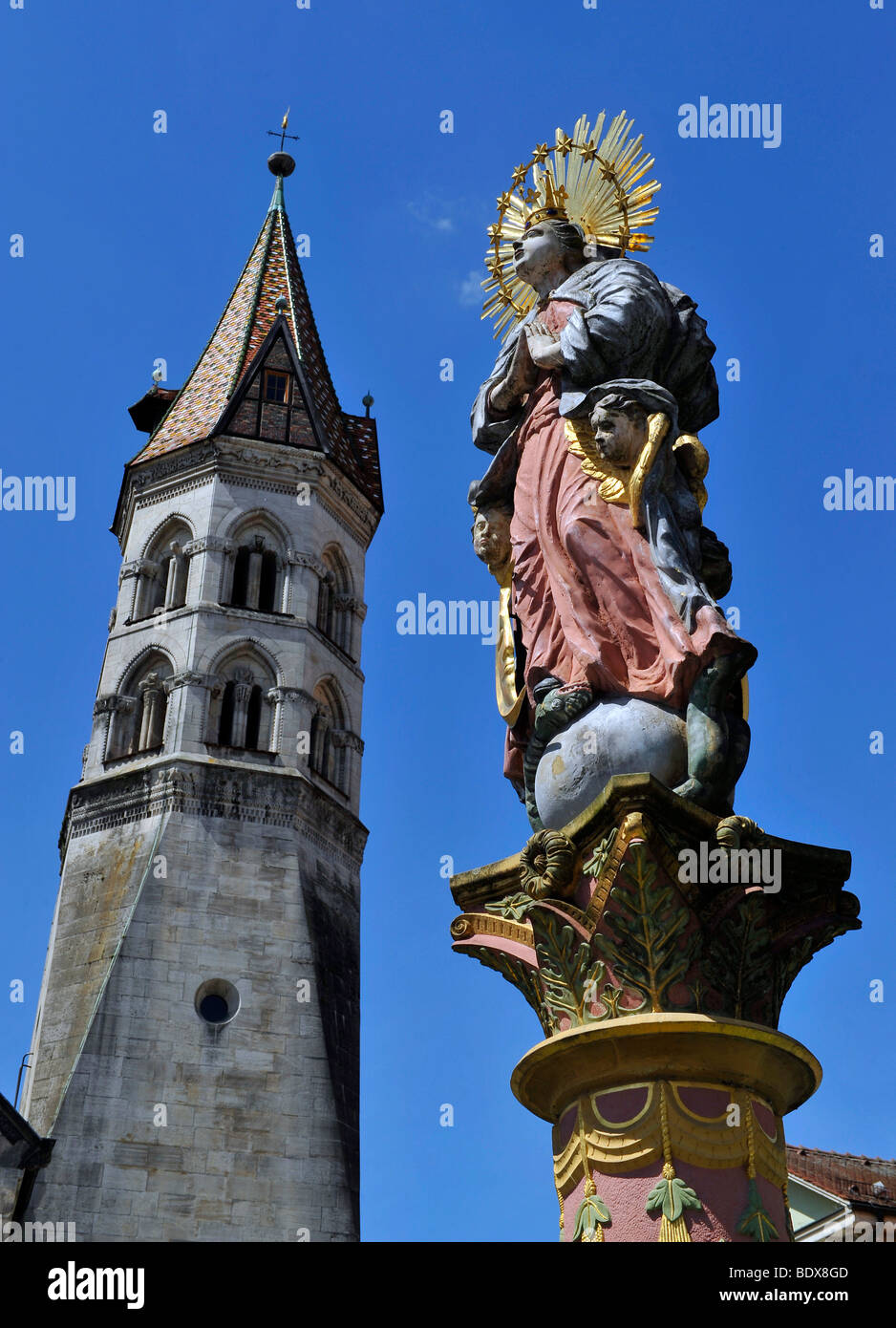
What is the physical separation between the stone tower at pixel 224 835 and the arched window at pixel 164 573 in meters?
0.08

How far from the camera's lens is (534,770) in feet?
20.3

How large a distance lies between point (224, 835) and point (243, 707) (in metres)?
3.47

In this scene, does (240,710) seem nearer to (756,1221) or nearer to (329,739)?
(329,739)

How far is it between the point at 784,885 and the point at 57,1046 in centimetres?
2745

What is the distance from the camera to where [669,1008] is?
513 cm

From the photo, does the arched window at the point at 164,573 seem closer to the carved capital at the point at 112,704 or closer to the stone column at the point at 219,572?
the stone column at the point at 219,572

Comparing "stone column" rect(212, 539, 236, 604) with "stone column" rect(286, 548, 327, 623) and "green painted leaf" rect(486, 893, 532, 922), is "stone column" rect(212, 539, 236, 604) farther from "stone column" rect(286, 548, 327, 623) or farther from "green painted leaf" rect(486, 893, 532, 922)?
"green painted leaf" rect(486, 893, 532, 922)

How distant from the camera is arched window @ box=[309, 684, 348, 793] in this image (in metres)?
36.5

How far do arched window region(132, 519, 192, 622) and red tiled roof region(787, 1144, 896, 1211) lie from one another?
20753 millimetres

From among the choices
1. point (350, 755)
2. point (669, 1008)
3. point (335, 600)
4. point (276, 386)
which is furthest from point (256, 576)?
point (669, 1008)

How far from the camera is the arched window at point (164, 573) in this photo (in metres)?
37.9

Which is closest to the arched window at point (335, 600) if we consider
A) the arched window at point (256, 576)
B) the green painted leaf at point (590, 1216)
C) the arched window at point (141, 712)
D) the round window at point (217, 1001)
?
the arched window at point (256, 576)

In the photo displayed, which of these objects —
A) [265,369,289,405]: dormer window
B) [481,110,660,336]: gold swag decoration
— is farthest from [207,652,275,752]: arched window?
[481,110,660,336]: gold swag decoration
